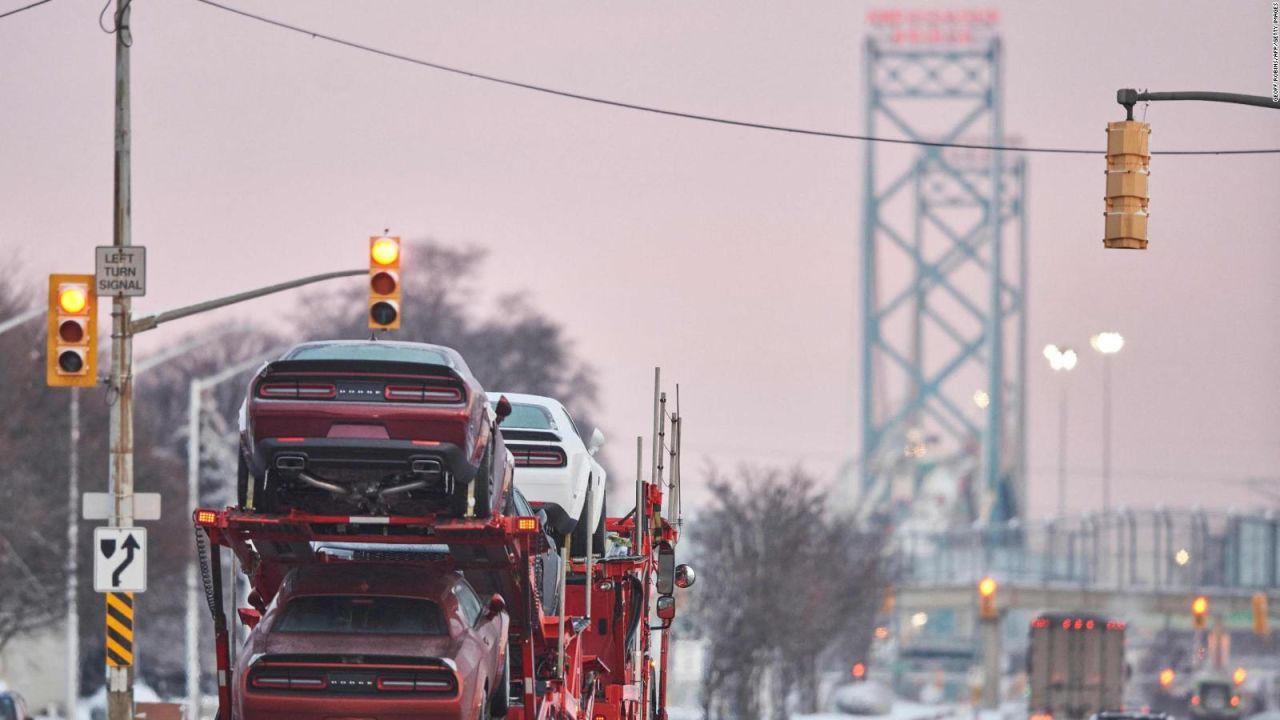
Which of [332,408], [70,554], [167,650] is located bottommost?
[167,650]

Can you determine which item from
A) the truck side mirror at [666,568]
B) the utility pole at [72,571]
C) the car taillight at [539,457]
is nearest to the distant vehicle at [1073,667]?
the utility pole at [72,571]

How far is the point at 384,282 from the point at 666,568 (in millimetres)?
3846

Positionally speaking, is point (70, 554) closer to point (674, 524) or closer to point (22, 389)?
point (22, 389)

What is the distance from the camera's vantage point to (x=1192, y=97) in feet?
75.3

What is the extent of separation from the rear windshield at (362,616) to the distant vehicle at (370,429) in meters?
0.72

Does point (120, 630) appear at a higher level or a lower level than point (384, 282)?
lower

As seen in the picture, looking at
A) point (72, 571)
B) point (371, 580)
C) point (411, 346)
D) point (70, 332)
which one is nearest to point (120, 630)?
point (70, 332)

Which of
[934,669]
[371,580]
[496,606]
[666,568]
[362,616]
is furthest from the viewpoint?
[934,669]

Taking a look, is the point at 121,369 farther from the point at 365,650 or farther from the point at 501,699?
the point at 365,650

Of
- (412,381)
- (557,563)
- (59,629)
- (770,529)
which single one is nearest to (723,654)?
(770,529)

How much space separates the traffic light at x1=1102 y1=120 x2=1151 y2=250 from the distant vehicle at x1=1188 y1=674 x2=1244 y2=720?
5117 centimetres

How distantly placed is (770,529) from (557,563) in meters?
46.6

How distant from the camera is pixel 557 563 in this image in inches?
845

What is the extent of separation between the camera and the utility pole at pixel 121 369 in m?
27.1
